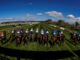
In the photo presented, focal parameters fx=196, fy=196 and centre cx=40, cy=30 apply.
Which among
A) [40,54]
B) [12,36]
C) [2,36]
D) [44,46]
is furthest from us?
[2,36]

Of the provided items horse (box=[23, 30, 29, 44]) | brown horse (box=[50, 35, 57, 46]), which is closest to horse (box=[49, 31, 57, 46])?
brown horse (box=[50, 35, 57, 46])

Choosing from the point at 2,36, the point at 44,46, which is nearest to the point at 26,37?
the point at 44,46

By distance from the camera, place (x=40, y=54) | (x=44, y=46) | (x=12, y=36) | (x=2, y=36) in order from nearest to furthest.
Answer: (x=40, y=54), (x=44, y=46), (x=12, y=36), (x=2, y=36)

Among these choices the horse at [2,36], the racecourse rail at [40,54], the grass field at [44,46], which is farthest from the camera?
the horse at [2,36]

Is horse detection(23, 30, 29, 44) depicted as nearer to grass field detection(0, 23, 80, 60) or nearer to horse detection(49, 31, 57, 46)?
grass field detection(0, 23, 80, 60)

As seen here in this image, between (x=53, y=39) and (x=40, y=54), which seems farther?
(x=53, y=39)

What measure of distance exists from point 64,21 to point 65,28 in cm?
27

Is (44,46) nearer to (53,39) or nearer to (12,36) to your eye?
(53,39)

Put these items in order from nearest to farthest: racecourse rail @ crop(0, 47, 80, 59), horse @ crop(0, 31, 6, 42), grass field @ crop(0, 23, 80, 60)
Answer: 1. racecourse rail @ crop(0, 47, 80, 59)
2. grass field @ crop(0, 23, 80, 60)
3. horse @ crop(0, 31, 6, 42)

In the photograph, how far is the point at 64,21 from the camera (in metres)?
7.45

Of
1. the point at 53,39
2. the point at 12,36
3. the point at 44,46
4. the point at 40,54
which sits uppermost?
the point at 12,36

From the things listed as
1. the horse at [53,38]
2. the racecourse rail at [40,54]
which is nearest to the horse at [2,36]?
the racecourse rail at [40,54]

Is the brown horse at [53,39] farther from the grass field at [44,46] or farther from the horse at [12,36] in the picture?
the horse at [12,36]

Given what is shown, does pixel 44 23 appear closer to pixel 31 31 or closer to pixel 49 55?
pixel 31 31
